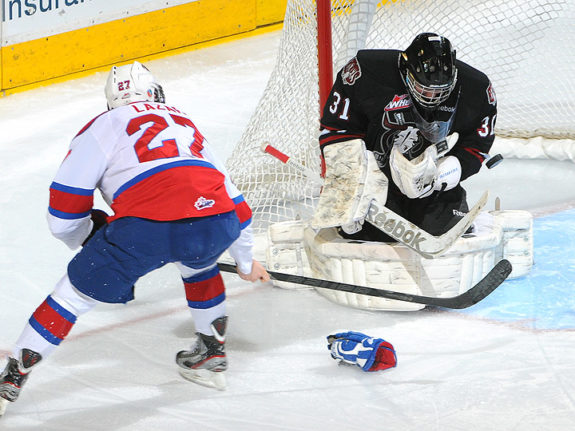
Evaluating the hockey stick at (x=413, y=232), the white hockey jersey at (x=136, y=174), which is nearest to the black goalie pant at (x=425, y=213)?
the hockey stick at (x=413, y=232)

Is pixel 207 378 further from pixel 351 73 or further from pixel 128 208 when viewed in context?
pixel 351 73

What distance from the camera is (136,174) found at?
7.34 feet

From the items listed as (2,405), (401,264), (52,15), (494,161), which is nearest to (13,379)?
(2,405)

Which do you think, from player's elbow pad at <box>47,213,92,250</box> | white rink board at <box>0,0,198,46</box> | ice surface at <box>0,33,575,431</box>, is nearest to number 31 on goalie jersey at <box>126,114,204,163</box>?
player's elbow pad at <box>47,213,92,250</box>

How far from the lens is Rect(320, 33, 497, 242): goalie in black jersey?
2.83 m

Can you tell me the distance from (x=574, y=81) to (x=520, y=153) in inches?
16.2

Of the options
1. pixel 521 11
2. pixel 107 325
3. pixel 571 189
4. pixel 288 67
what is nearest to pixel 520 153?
pixel 571 189

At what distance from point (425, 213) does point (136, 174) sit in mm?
1103

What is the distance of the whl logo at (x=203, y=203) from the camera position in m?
2.24

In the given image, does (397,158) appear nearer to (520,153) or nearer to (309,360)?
(309,360)

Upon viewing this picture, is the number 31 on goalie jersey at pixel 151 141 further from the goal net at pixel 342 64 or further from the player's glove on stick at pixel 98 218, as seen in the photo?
the goal net at pixel 342 64

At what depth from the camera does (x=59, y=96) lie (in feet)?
16.6

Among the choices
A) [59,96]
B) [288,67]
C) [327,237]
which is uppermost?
[288,67]

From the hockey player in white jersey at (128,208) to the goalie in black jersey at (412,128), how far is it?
668 mm
